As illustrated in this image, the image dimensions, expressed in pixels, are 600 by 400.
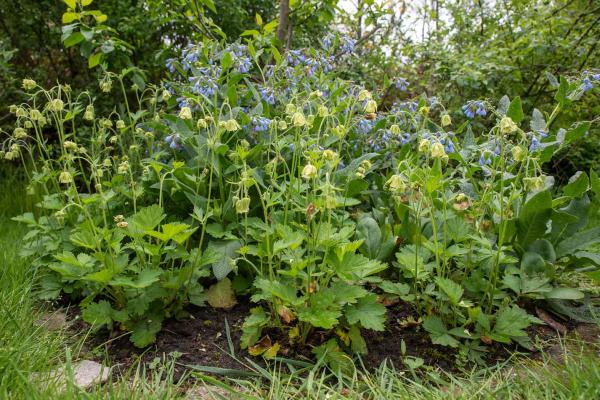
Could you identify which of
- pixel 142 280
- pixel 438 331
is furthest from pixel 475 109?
pixel 142 280

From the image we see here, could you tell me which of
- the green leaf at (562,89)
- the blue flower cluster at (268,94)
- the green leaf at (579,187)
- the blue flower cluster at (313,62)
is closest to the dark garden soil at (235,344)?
the green leaf at (579,187)

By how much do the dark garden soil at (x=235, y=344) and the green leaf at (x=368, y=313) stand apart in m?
0.19

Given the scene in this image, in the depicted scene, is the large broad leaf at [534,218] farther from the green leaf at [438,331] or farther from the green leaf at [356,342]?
the green leaf at [356,342]

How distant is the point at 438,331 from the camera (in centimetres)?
198

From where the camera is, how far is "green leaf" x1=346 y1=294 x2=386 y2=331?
181 centimetres

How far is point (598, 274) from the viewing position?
2.05 metres

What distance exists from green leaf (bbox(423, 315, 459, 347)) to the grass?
11 cm

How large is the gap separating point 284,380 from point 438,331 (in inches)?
24.3

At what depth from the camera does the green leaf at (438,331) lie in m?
1.93

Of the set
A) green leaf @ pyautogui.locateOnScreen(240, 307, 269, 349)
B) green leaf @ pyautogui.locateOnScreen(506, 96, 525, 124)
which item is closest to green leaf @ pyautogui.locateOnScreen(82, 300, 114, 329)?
green leaf @ pyautogui.locateOnScreen(240, 307, 269, 349)

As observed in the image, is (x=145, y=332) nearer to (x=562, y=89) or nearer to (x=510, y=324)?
(x=510, y=324)

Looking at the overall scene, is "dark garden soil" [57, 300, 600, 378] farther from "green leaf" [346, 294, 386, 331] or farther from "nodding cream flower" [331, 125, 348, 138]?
"nodding cream flower" [331, 125, 348, 138]

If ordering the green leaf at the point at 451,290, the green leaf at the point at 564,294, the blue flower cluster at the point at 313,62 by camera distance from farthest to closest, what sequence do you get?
the blue flower cluster at the point at 313,62 < the green leaf at the point at 564,294 < the green leaf at the point at 451,290

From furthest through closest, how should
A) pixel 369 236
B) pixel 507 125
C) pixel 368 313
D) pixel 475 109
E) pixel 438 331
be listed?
pixel 475 109, pixel 369 236, pixel 438 331, pixel 368 313, pixel 507 125
